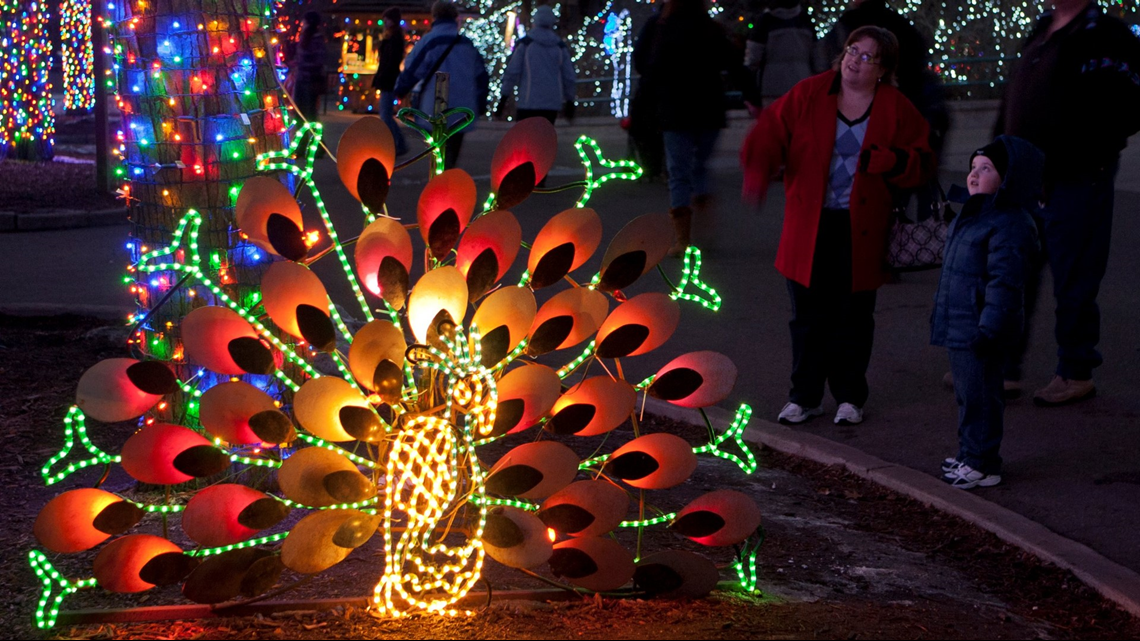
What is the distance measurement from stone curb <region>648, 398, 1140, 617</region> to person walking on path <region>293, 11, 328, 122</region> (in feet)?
35.5

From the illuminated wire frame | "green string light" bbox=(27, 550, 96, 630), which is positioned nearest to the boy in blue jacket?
the illuminated wire frame

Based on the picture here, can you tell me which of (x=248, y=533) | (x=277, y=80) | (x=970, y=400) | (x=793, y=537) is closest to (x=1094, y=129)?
(x=970, y=400)

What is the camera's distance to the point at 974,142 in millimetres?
A: 16484

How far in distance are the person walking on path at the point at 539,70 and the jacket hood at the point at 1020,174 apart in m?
7.80

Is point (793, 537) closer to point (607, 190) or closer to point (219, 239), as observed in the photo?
point (219, 239)

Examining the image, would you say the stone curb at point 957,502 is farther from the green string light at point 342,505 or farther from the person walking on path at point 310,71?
the person walking on path at point 310,71

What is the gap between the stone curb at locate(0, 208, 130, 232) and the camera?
35.2 feet

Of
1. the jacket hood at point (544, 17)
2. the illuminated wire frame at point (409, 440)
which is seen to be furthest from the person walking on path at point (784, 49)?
the illuminated wire frame at point (409, 440)

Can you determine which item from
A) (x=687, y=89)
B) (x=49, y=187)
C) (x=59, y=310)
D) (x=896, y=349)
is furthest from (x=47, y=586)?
(x=49, y=187)

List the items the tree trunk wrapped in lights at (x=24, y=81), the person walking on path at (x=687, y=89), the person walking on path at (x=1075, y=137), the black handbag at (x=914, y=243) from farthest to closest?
the tree trunk wrapped in lights at (x=24, y=81), the person walking on path at (x=687, y=89), the person walking on path at (x=1075, y=137), the black handbag at (x=914, y=243)

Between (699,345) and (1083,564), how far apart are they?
3102 millimetres

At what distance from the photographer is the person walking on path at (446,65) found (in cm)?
1065

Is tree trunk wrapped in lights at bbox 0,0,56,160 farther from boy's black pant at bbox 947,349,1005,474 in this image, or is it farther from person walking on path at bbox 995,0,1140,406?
boy's black pant at bbox 947,349,1005,474

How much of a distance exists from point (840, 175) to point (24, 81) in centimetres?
1210
